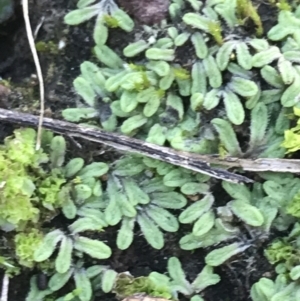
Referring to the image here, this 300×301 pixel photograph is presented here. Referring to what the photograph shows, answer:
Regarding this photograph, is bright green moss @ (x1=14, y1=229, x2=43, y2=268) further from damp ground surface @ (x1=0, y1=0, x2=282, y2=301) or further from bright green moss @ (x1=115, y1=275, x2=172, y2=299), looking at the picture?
bright green moss @ (x1=115, y1=275, x2=172, y2=299)

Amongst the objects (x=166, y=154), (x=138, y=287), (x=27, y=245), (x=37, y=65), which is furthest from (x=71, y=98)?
(x=138, y=287)

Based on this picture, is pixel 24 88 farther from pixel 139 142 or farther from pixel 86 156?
pixel 139 142

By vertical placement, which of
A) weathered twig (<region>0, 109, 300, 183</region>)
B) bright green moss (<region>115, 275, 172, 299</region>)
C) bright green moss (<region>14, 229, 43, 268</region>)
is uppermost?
weathered twig (<region>0, 109, 300, 183</region>)

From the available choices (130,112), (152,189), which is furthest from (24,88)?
(152,189)

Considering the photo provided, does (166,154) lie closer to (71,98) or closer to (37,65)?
(71,98)

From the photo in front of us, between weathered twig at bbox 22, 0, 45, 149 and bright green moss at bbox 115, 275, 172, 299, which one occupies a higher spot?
weathered twig at bbox 22, 0, 45, 149

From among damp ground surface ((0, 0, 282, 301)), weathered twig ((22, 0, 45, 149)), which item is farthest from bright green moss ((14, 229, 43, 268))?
weathered twig ((22, 0, 45, 149))
